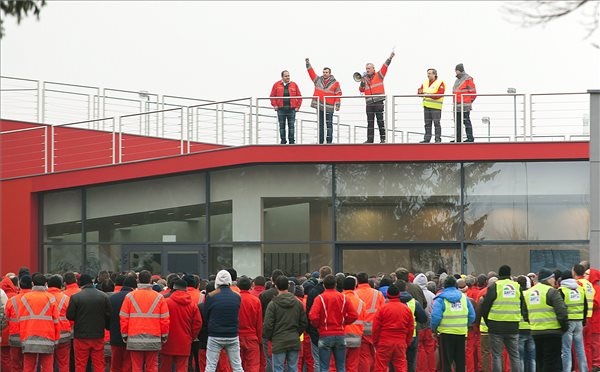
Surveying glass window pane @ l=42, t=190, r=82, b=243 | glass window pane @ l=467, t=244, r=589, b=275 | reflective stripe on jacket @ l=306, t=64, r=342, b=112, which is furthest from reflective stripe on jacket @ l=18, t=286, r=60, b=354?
glass window pane @ l=467, t=244, r=589, b=275

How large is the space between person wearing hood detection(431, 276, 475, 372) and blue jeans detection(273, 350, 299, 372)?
2.10 meters

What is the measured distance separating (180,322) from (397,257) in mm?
10424

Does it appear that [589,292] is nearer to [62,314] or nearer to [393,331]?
[393,331]

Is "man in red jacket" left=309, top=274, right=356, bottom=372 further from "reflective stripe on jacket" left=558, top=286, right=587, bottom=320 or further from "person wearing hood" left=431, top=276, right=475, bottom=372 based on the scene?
"reflective stripe on jacket" left=558, top=286, right=587, bottom=320

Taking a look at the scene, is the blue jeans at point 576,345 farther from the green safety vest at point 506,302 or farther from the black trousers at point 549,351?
the green safety vest at point 506,302

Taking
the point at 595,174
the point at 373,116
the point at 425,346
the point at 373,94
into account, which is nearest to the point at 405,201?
the point at 373,116

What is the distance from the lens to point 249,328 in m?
18.7

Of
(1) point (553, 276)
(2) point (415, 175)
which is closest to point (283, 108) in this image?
(2) point (415, 175)

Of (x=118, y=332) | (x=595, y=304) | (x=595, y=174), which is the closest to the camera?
(x=118, y=332)

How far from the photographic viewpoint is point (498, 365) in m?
19.0

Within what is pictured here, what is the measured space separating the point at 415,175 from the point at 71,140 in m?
8.94

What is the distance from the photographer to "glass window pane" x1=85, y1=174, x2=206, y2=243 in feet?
93.3

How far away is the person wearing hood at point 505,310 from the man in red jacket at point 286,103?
969 cm

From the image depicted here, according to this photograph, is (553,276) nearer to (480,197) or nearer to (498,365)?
(498,365)
